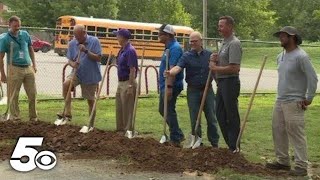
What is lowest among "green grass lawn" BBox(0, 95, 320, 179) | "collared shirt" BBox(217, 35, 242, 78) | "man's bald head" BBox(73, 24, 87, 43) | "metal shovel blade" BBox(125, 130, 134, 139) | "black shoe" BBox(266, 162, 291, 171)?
"green grass lawn" BBox(0, 95, 320, 179)

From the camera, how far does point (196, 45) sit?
8.12 metres

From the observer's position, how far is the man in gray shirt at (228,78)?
7457mm

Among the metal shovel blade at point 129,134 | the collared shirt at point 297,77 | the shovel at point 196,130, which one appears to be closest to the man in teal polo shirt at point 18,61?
the metal shovel blade at point 129,134

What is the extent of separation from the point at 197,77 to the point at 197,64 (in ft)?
0.64

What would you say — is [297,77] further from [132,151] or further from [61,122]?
[61,122]

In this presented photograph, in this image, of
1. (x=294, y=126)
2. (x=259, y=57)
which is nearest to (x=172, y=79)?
(x=294, y=126)

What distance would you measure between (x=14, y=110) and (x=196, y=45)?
14.3ft

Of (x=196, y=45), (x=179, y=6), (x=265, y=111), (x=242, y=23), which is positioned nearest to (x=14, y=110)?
(x=196, y=45)

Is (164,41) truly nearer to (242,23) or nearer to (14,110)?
(14,110)

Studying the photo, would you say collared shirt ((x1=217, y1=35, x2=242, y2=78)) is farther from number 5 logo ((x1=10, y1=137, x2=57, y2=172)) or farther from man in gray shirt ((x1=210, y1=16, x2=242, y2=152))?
number 5 logo ((x1=10, y1=137, x2=57, y2=172))

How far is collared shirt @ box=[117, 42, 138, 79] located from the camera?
9094mm

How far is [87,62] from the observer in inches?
384

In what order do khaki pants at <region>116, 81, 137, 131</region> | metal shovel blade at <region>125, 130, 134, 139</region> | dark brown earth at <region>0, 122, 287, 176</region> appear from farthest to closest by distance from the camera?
1. khaki pants at <region>116, 81, 137, 131</region>
2. metal shovel blade at <region>125, 130, 134, 139</region>
3. dark brown earth at <region>0, 122, 287, 176</region>

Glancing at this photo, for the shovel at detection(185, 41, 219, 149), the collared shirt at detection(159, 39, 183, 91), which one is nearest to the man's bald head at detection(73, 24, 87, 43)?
the collared shirt at detection(159, 39, 183, 91)
